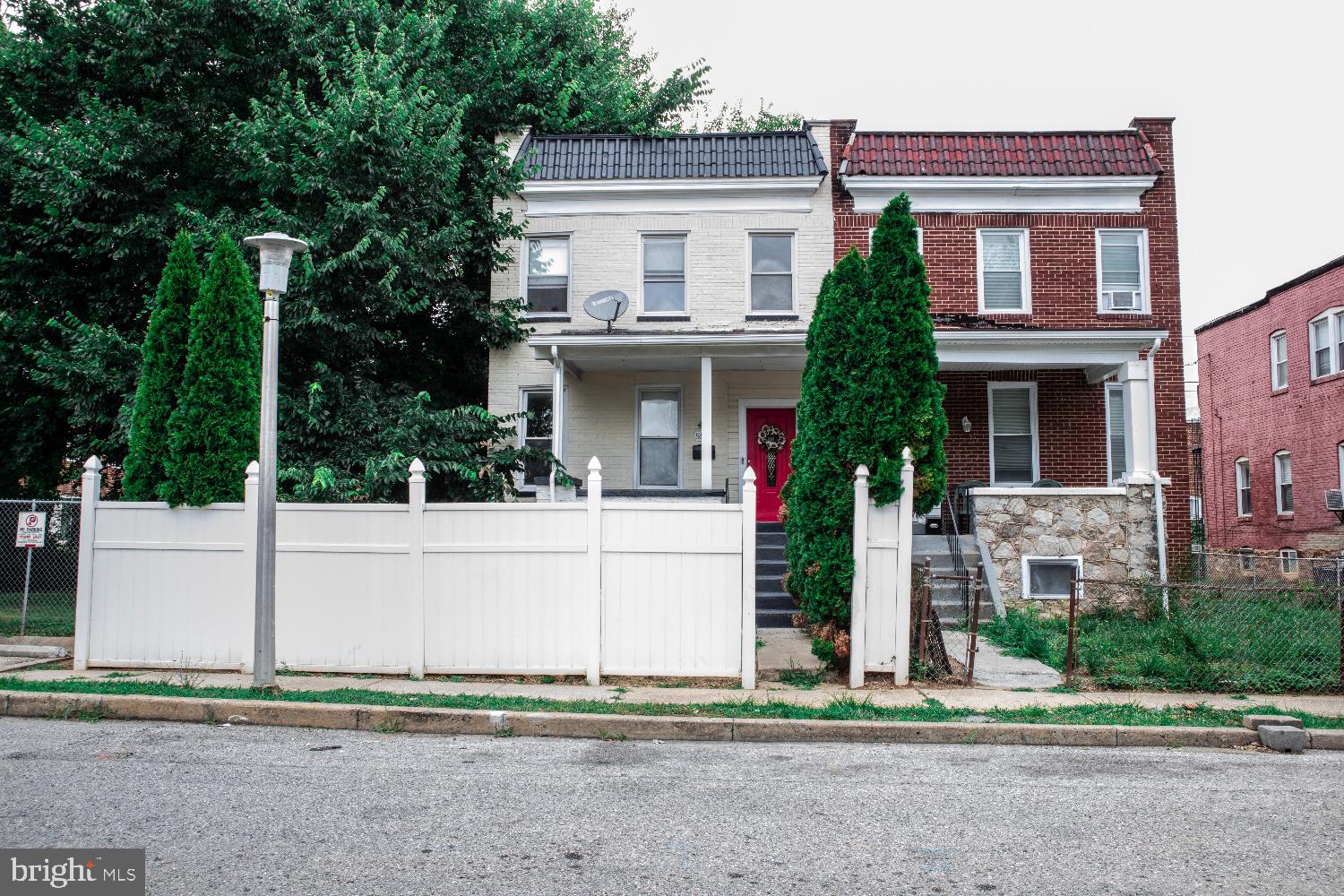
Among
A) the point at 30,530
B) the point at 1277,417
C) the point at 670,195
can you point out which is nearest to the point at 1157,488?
the point at 670,195

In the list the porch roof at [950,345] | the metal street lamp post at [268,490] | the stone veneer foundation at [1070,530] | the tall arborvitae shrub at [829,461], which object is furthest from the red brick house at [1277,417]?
the metal street lamp post at [268,490]

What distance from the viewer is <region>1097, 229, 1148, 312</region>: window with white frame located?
16438 millimetres

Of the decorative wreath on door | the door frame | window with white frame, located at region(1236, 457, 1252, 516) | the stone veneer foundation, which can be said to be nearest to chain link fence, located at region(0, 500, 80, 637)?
the door frame

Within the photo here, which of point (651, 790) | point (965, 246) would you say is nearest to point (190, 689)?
point (651, 790)

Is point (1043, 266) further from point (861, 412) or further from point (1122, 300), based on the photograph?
point (861, 412)

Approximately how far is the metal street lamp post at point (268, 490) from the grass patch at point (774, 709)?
1.20 feet

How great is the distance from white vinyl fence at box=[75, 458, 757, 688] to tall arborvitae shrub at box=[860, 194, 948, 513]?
1509mm

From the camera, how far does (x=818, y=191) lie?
54.3 ft

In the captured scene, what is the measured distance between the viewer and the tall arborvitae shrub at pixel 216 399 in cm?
924

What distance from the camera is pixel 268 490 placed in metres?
8.25

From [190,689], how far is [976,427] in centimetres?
Result: 1272

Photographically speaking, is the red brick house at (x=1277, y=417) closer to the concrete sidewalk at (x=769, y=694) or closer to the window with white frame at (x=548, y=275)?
the concrete sidewalk at (x=769, y=694)

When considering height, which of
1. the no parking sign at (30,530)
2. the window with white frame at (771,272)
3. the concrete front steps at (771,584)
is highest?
the window with white frame at (771,272)

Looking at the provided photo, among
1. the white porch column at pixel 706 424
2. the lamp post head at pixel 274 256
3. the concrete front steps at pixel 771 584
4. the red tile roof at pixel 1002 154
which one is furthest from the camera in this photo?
the red tile roof at pixel 1002 154
